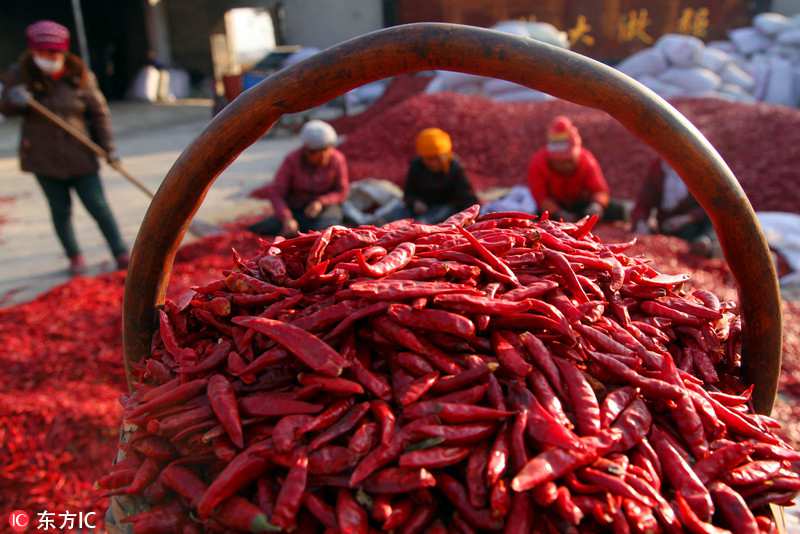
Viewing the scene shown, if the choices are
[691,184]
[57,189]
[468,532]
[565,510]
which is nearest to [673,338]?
[691,184]

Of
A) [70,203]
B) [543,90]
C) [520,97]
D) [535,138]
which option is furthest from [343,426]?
[520,97]

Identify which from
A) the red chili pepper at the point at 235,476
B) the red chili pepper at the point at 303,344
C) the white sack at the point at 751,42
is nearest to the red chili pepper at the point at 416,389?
the red chili pepper at the point at 303,344

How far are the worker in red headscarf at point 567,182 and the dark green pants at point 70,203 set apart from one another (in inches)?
144

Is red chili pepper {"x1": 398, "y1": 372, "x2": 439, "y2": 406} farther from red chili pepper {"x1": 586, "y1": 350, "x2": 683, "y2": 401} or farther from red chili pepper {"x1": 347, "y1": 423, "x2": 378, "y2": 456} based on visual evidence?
red chili pepper {"x1": 586, "y1": 350, "x2": 683, "y2": 401}

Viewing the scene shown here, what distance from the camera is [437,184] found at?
5.72 metres

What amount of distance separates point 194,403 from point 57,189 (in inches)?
184

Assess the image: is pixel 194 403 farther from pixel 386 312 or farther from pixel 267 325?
pixel 386 312

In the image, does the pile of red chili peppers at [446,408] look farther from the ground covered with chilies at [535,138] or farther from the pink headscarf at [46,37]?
the ground covered with chilies at [535,138]

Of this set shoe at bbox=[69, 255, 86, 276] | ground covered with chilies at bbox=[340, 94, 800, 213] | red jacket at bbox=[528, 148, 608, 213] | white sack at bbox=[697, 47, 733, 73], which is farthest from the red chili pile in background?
shoe at bbox=[69, 255, 86, 276]

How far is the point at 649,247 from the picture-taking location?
196 inches

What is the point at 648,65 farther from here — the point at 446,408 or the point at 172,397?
the point at 172,397

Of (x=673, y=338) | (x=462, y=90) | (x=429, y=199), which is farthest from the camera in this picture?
(x=462, y=90)

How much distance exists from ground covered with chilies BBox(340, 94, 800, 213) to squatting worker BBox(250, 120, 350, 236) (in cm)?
241

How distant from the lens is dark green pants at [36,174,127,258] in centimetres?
515
